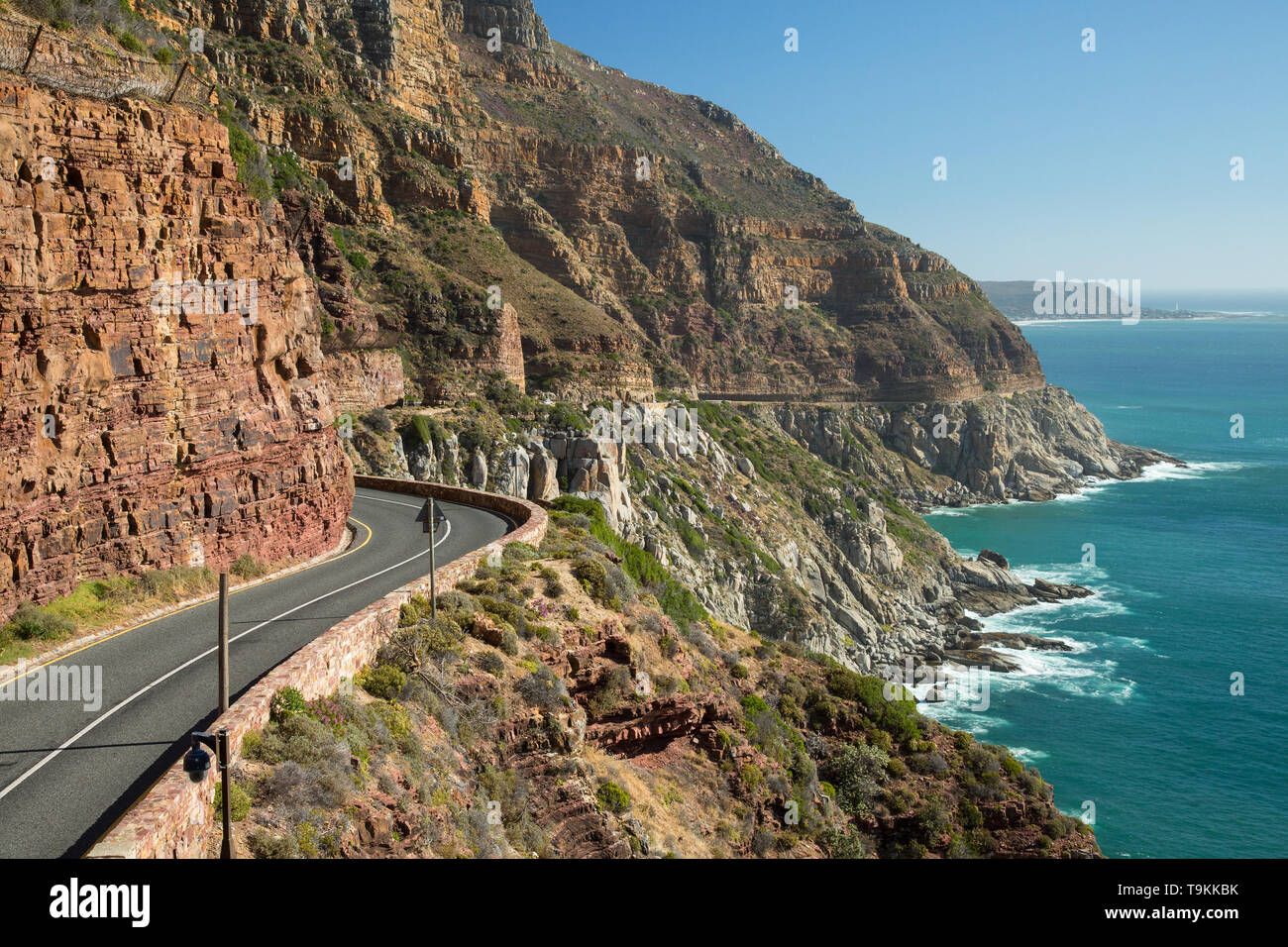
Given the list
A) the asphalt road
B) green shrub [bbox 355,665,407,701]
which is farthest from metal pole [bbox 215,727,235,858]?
green shrub [bbox 355,665,407,701]

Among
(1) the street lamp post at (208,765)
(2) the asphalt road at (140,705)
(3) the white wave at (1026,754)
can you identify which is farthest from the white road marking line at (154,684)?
(3) the white wave at (1026,754)

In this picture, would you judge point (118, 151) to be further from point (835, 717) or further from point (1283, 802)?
point (1283, 802)

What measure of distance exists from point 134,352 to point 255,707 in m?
7.88

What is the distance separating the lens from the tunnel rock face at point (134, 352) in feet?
48.6

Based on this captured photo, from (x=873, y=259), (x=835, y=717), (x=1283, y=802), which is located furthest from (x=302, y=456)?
(x=873, y=259)

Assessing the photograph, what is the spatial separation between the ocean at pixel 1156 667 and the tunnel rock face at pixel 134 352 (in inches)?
1236

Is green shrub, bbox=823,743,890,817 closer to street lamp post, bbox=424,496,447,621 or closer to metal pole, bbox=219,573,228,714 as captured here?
street lamp post, bbox=424,496,447,621

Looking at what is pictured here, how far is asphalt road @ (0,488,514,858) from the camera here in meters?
10.3

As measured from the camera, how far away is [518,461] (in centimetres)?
4959

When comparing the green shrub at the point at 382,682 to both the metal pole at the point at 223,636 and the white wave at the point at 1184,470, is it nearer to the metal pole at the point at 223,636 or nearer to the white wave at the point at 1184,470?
the metal pole at the point at 223,636

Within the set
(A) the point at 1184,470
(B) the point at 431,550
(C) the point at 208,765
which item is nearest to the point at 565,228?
(A) the point at 1184,470

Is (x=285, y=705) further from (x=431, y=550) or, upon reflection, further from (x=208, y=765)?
(x=431, y=550)

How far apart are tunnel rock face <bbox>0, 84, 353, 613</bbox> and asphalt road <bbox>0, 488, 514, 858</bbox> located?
1.54m

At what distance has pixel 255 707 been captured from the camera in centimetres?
1216
